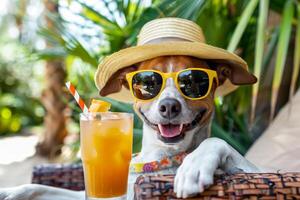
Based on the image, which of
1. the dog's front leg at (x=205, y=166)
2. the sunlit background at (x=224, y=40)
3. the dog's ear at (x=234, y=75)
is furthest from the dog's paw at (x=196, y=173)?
the sunlit background at (x=224, y=40)

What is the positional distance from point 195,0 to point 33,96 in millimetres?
9676

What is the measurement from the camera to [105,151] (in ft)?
4.52

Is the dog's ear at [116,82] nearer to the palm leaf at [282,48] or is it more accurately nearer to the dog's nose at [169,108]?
the dog's nose at [169,108]

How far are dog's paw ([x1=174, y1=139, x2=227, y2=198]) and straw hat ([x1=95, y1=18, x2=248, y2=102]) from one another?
39 cm

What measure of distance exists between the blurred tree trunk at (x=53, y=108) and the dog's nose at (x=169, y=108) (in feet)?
14.4

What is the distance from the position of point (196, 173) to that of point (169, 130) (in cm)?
38

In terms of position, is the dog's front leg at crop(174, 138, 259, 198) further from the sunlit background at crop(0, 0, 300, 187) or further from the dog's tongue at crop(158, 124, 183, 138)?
the sunlit background at crop(0, 0, 300, 187)

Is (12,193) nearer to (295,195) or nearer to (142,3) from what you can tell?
(295,195)

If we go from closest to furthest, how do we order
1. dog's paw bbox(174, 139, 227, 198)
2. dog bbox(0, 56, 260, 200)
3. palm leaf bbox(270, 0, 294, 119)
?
1. dog's paw bbox(174, 139, 227, 198)
2. dog bbox(0, 56, 260, 200)
3. palm leaf bbox(270, 0, 294, 119)

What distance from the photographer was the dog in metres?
1.35

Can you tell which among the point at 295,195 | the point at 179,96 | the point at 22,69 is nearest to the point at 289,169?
the point at 179,96

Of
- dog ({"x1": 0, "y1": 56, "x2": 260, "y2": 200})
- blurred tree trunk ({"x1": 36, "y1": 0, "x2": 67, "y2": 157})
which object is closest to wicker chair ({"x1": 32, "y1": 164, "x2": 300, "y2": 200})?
dog ({"x1": 0, "y1": 56, "x2": 260, "y2": 200})

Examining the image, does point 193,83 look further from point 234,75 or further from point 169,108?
point 234,75

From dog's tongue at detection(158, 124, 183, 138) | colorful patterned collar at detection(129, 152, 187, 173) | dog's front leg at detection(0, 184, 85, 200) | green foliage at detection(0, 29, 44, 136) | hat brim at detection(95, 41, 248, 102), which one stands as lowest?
green foliage at detection(0, 29, 44, 136)
